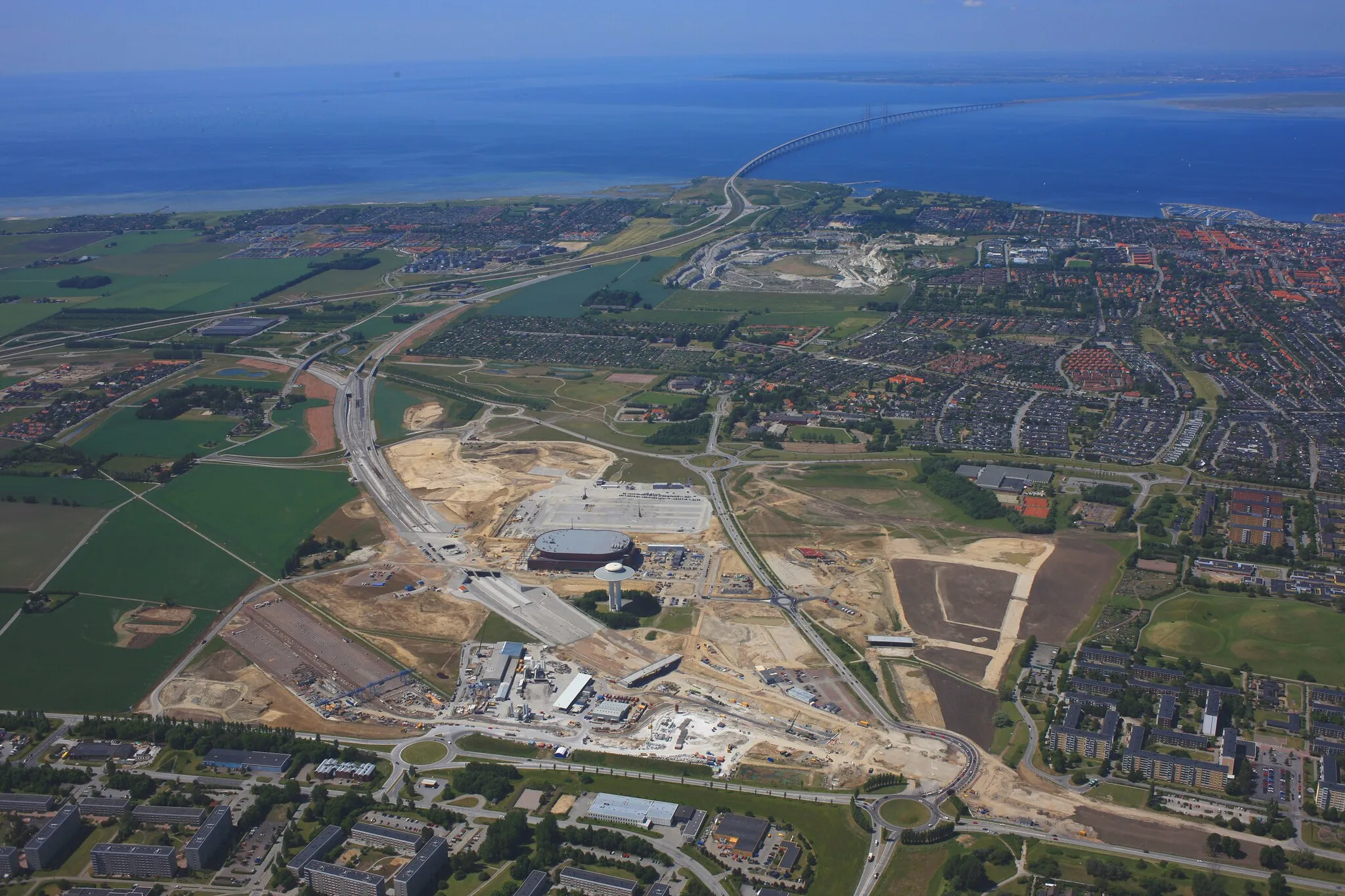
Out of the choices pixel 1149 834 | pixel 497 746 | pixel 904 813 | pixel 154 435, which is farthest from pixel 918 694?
pixel 154 435

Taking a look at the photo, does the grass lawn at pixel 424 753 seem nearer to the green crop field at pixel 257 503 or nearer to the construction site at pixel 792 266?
the green crop field at pixel 257 503

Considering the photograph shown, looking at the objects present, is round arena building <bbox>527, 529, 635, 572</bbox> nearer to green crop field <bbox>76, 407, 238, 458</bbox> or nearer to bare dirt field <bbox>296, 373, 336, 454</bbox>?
bare dirt field <bbox>296, 373, 336, 454</bbox>

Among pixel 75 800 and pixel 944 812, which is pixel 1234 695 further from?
pixel 75 800

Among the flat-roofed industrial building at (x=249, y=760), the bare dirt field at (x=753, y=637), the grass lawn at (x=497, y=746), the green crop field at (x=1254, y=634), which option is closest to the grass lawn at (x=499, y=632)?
the grass lawn at (x=497, y=746)

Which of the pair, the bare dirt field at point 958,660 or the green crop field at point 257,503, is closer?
the bare dirt field at point 958,660

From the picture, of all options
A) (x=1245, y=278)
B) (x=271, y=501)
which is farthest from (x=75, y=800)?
(x=1245, y=278)

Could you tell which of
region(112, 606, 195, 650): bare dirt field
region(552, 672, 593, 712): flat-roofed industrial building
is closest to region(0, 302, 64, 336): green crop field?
region(112, 606, 195, 650): bare dirt field

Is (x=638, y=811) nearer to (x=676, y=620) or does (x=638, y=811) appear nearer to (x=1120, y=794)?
(x=676, y=620)
